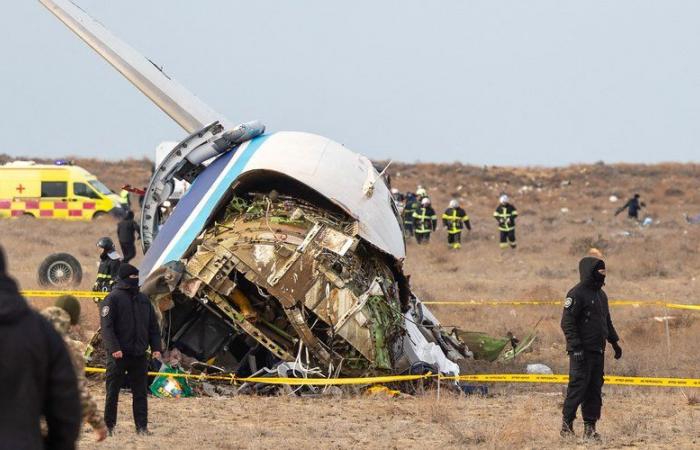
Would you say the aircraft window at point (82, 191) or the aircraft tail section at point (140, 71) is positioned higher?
the aircraft tail section at point (140, 71)

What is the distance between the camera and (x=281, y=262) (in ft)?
42.9

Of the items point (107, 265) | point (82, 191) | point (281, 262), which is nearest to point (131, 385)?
point (281, 262)

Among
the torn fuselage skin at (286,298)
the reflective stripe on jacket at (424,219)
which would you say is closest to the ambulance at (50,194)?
the reflective stripe on jacket at (424,219)

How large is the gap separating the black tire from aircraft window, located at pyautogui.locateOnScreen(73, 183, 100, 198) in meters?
18.2

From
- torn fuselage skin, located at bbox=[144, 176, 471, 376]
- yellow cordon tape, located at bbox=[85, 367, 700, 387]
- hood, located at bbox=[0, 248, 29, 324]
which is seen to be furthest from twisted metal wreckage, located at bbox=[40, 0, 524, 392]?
hood, located at bbox=[0, 248, 29, 324]

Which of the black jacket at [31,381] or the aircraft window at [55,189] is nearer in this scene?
the black jacket at [31,381]

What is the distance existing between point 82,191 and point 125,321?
29899 mm

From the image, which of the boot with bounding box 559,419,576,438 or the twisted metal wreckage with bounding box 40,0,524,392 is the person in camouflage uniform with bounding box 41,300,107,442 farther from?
the twisted metal wreckage with bounding box 40,0,524,392

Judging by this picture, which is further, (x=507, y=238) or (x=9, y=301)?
(x=507, y=238)

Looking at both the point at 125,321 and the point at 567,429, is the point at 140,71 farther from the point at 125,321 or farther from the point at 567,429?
the point at 567,429

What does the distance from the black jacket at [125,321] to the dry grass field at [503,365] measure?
75 cm

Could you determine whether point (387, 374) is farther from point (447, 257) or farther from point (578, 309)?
point (447, 257)

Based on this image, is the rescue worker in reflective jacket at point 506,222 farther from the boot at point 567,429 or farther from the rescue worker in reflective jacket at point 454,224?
the boot at point 567,429

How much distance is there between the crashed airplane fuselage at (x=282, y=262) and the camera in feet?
42.6
